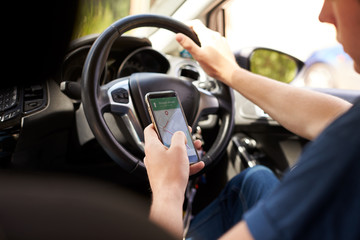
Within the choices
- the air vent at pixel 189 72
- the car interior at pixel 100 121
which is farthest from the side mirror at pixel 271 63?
the air vent at pixel 189 72

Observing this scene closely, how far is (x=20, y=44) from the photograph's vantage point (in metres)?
0.58

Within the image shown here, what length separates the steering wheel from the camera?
2.61 feet

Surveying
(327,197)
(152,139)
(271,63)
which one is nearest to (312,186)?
(327,197)

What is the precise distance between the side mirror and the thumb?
1.36 ft

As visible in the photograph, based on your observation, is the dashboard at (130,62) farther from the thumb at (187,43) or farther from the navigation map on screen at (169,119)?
the navigation map on screen at (169,119)

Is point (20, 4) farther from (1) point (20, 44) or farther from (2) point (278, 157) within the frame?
(2) point (278, 157)

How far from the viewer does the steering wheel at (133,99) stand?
0.79 m

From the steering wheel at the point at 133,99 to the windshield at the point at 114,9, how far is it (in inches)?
3.8

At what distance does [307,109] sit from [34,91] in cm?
74

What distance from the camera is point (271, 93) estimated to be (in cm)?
100

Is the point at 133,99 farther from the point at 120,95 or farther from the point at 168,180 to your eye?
the point at 168,180

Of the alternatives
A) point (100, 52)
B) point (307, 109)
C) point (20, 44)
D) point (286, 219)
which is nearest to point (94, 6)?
point (100, 52)

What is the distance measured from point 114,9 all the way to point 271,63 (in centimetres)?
77

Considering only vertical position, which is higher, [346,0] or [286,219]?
[346,0]
